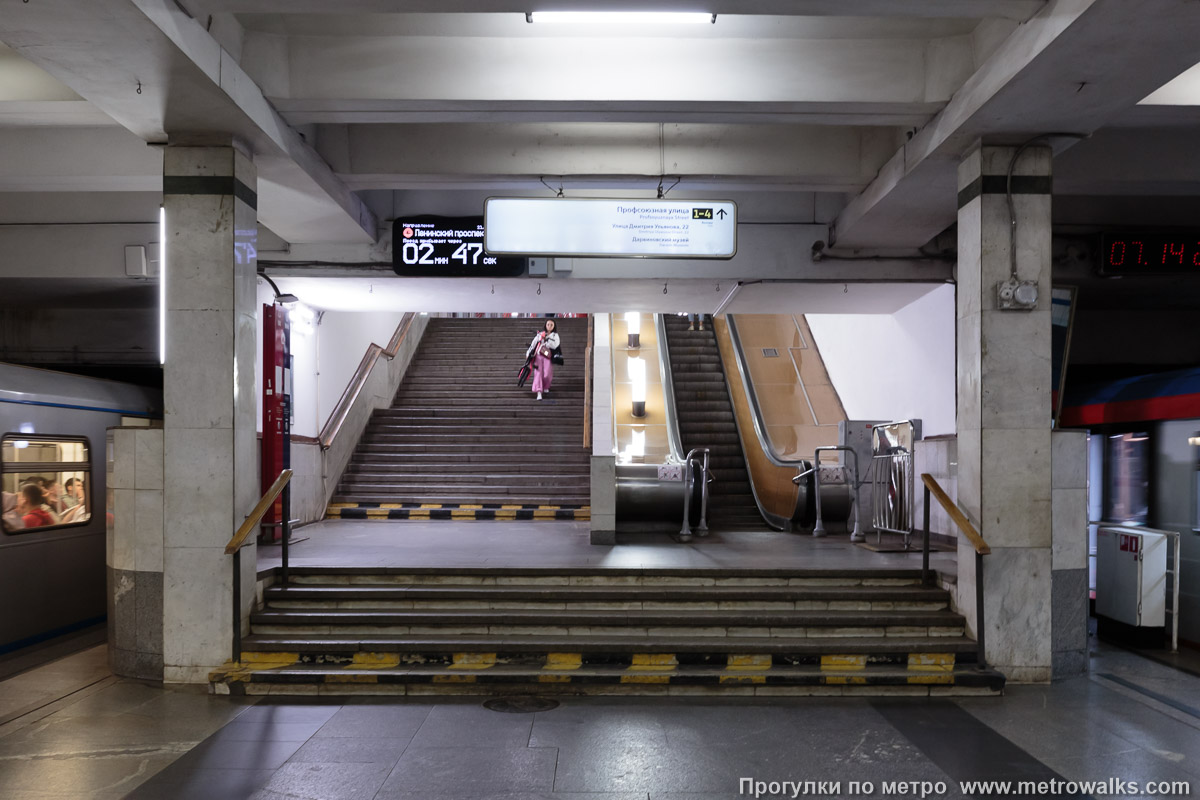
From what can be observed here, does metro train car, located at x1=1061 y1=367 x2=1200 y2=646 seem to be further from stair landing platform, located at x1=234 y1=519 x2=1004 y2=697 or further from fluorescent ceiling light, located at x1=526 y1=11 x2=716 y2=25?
fluorescent ceiling light, located at x1=526 y1=11 x2=716 y2=25

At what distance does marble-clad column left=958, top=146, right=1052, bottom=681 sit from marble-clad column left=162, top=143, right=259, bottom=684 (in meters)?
5.21

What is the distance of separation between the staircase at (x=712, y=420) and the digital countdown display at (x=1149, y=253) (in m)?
4.75

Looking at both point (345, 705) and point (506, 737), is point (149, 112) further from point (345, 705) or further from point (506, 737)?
point (506, 737)

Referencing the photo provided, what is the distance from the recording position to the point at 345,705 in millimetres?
5352

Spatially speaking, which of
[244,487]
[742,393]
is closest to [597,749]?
[244,487]

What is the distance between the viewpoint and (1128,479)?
7719 millimetres

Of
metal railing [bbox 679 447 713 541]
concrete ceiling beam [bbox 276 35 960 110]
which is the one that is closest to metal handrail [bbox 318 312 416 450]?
metal railing [bbox 679 447 713 541]

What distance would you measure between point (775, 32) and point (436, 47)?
225 centimetres

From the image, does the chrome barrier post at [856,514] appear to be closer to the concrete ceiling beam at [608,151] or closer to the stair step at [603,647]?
the stair step at [603,647]

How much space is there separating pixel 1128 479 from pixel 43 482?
371 inches

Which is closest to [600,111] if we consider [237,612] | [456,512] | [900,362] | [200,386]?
[200,386]

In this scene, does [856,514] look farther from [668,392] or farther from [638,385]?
[638,385]

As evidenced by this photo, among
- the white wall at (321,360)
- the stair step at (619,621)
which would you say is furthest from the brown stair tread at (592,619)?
the white wall at (321,360)

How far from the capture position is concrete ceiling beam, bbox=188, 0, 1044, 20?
15.3ft
